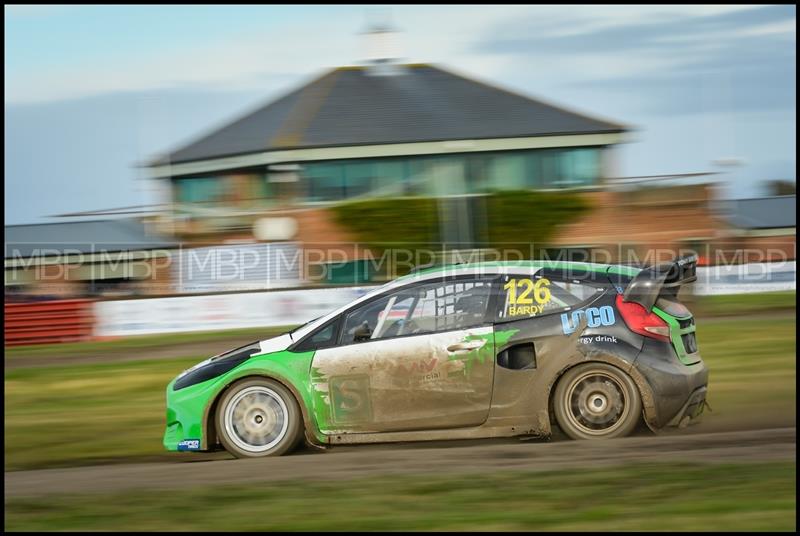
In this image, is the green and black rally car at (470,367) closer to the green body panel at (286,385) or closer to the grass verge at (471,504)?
the green body panel at (286,385)

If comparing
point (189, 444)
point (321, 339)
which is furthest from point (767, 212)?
point (189, 444)

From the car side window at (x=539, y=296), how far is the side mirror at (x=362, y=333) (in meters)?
1.00

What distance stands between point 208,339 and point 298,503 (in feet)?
40.3

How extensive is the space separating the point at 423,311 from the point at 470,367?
0.57 meters

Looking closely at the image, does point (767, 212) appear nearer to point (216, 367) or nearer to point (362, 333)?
point (362, 333)

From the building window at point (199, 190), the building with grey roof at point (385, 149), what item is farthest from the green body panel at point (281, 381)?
the building window at point (199, 190)

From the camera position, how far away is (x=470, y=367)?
7.44m

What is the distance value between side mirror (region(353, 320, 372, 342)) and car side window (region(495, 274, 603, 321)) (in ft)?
3.27

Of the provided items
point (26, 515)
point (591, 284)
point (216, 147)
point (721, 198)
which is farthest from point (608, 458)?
point (216, 147)

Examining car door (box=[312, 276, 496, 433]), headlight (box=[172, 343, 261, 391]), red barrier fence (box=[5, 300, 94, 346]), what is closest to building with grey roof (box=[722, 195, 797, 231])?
red barrier fence (box=[5, 300, 94, 346])

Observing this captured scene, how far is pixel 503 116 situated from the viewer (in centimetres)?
2867

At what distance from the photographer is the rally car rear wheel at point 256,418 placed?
7.61 m

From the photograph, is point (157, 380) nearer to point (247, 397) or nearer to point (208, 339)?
point (208, 339)

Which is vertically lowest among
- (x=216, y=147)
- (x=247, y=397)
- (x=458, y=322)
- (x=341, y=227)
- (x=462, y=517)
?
(x=462, y=517)
